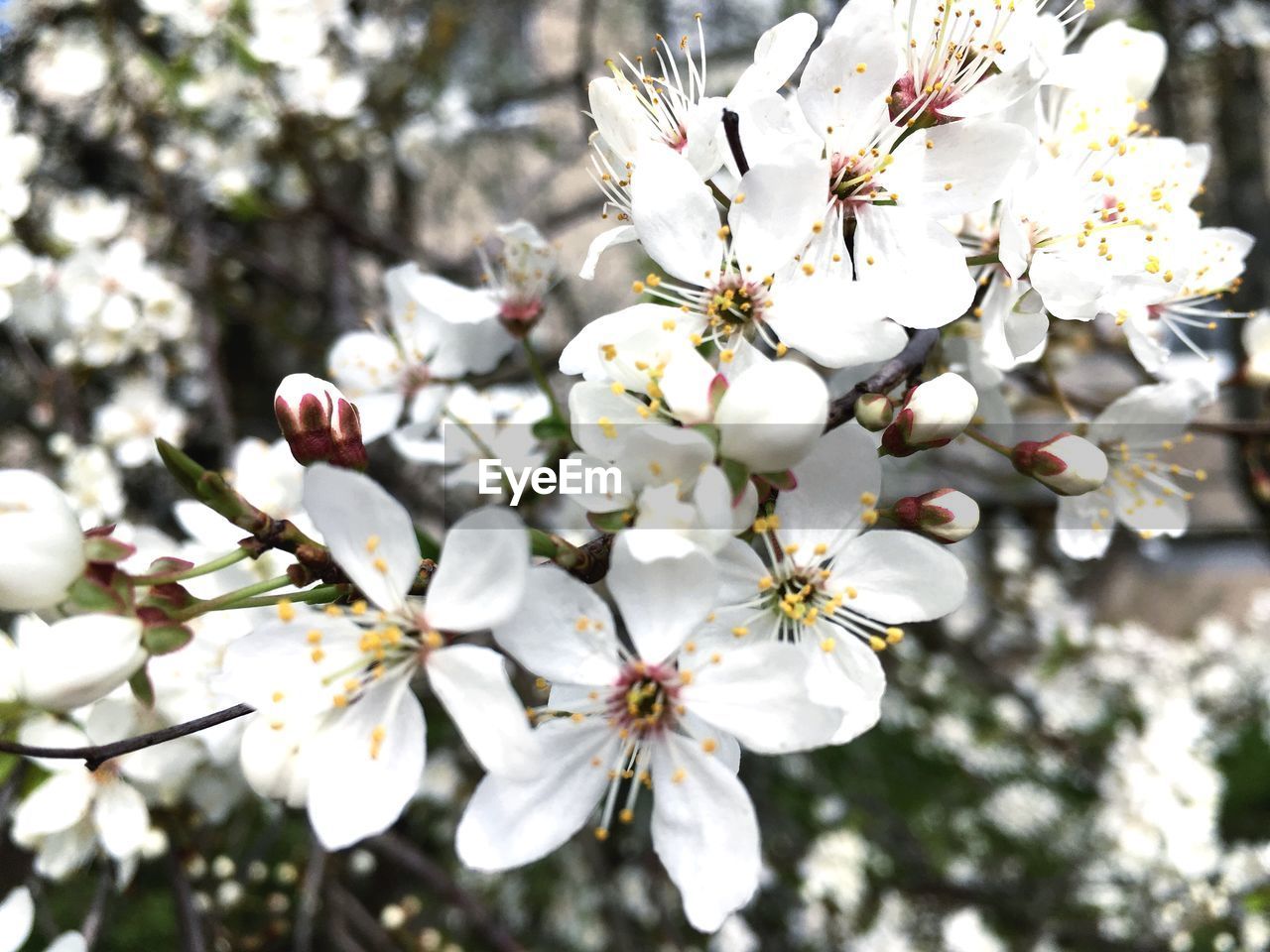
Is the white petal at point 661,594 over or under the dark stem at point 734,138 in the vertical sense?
under

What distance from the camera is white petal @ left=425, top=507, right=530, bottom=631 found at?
0.59 m

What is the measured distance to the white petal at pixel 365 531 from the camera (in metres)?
0.60

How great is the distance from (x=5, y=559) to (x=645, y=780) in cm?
47

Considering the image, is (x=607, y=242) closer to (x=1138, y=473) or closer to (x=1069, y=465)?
(x=1069, y=465)

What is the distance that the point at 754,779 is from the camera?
2408 millimetres

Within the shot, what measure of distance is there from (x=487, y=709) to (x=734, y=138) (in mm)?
520

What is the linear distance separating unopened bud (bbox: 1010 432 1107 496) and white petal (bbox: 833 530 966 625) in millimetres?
167

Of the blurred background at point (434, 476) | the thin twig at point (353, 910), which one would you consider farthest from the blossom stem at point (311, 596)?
the thin twig at point (353, 910)

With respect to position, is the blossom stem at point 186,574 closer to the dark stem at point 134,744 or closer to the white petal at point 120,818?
the dark stem at point 134,744

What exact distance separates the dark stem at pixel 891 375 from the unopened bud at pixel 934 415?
4 cm

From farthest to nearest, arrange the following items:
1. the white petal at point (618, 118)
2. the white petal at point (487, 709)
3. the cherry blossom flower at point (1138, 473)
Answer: the cherry blossom flower at point (1138, 473)
the white petal at point (618, 118)
the white petal at point (487, 709)

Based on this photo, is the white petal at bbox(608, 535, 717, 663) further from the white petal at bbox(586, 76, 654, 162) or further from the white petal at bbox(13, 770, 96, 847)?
the white petal at bbox(13, 770, 96, 847)

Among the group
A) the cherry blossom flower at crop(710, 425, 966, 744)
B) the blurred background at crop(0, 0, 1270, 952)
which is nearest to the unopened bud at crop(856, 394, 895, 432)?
the cherry blossom flower at crop(710, 425, 966, 744)

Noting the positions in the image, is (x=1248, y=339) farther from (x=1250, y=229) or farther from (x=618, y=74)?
(x=1250, y=229)
